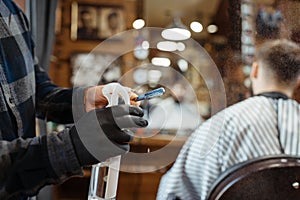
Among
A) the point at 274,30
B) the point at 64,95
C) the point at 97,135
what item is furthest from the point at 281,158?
the point at 64,95

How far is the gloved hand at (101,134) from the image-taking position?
564 millimetres

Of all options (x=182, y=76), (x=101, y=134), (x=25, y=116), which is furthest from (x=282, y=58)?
(x=25, y=116)

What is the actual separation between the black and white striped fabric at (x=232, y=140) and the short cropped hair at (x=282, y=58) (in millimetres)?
74

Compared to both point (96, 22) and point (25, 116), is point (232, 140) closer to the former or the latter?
point (25, 116)

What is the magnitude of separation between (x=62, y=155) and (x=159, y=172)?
1.12ft

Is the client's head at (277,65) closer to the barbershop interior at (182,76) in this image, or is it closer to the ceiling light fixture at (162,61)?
the barbershop interior at (182,76)

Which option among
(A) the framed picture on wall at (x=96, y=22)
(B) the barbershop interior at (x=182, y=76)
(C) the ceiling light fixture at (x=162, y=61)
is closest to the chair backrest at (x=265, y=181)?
(B) the barbershop interior at (x=182, y=76)

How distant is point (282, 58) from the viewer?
70 cm

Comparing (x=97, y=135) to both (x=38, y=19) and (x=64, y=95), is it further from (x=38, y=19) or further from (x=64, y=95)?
(x=38, y=19)

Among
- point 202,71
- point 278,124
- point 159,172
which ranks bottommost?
point 159,172

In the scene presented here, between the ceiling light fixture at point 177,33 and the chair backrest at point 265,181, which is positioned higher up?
the ceiling light fixture at point 177,33

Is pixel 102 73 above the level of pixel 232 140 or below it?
above

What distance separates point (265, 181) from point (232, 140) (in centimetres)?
20

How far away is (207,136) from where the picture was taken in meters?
0.83
